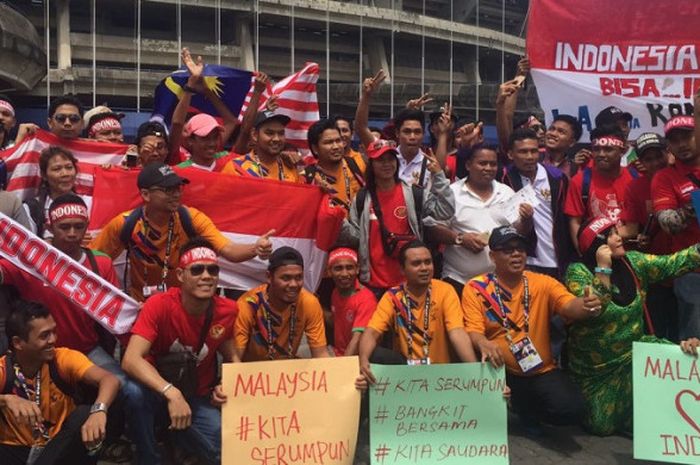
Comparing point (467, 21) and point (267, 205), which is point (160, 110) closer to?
point (267, 205)

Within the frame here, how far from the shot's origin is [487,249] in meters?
5.50

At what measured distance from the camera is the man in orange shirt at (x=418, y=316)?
4.85m

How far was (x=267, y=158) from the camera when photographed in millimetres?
5676

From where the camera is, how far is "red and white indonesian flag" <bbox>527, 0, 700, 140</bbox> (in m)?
6.89

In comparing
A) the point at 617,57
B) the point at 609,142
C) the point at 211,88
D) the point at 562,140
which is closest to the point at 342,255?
the point at 609,142

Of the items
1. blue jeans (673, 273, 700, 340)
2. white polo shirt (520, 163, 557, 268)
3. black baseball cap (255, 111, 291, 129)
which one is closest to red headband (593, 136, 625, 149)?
white polo shirt (520, 163, 557, 268)

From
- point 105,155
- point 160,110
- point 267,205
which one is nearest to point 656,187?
point 267,205

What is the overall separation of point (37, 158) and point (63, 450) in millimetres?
2745

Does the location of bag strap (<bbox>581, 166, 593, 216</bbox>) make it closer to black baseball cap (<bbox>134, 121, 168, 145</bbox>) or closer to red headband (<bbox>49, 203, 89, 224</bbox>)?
black baseball cap (<bbox>134, 121, 168, 145</bbox>)

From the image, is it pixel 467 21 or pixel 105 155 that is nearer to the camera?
pixel 105 155

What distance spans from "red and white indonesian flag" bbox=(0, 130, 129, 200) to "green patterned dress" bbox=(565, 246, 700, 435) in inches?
156

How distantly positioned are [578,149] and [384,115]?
34022mm

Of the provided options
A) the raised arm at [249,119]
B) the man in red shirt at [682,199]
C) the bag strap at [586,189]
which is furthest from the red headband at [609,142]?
the raised arm at [249,119]

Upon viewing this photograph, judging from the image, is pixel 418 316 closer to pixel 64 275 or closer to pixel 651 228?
pixel 651 228
